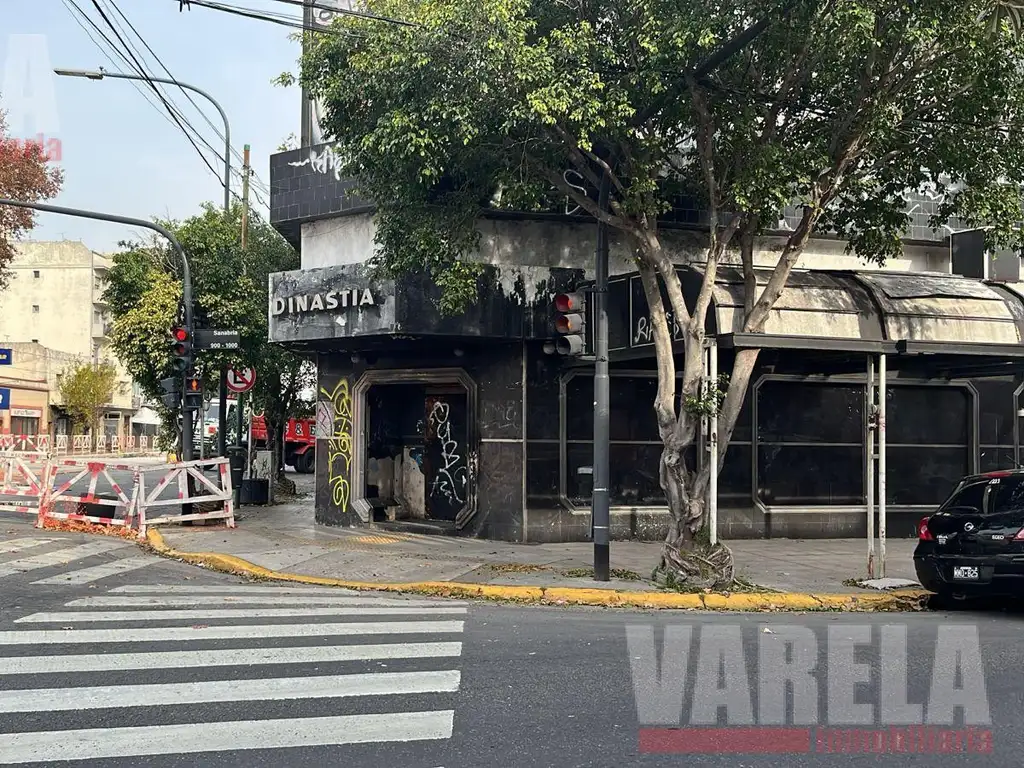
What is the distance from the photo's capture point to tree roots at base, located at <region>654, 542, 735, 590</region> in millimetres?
10961

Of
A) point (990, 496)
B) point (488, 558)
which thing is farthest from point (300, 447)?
point (990, 496)

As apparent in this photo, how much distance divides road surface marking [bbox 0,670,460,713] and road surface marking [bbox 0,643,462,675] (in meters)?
0.52

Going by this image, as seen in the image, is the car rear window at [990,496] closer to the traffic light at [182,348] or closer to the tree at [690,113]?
the tree at [690,113]

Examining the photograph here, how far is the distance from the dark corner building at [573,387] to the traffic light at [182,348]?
1663 millimetres

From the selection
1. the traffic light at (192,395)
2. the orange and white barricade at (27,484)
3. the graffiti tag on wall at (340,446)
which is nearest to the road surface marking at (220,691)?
the graffiti tag on wall at (340,446)

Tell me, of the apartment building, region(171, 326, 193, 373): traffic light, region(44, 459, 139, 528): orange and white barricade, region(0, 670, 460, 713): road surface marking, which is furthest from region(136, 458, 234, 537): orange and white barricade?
the apartment building

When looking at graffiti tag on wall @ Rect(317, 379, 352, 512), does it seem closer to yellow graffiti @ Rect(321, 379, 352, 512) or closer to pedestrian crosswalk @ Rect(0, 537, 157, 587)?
yellow graffiti @ Rect(321, 379, 352, 512)

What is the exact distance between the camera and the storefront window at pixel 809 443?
634 inches

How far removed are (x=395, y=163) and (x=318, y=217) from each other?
5200 mm

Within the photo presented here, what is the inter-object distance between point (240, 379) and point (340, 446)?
9.69 feet

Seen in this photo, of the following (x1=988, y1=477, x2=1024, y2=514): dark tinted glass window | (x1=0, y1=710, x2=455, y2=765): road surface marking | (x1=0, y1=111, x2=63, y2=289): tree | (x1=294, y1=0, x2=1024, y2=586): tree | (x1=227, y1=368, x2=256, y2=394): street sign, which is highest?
(x1=0, y1=111, x2=63, y2=289): tree

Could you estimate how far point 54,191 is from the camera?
27938mm

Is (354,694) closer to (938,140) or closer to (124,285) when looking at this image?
(938,140)

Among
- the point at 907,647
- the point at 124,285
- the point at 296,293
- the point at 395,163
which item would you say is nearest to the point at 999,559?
the point at 907,647
